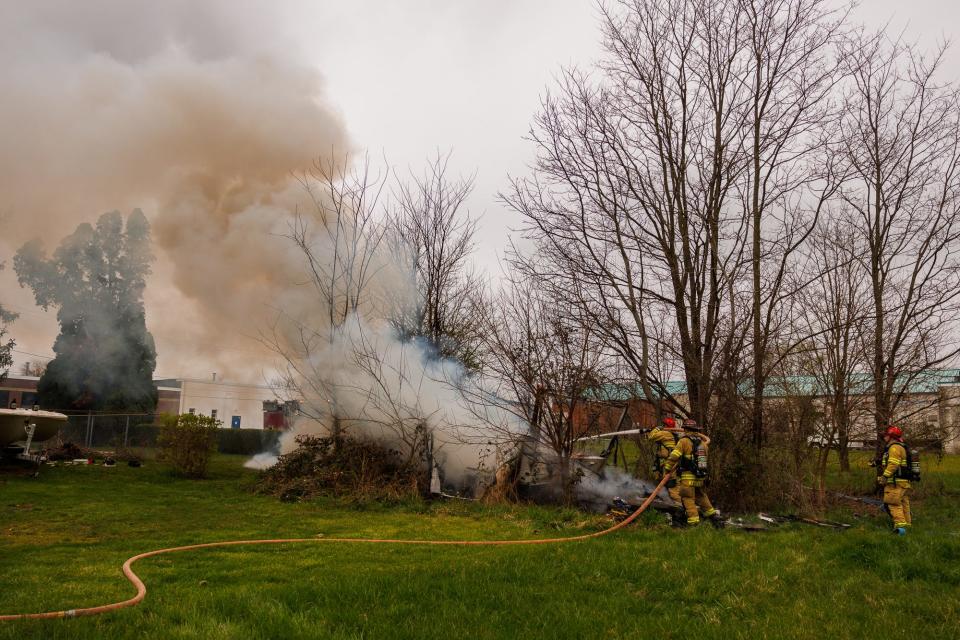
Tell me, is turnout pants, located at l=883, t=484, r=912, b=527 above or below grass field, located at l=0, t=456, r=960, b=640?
above

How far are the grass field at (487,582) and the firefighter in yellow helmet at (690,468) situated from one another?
22.4 inches

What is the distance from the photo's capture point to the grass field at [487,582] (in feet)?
14.9

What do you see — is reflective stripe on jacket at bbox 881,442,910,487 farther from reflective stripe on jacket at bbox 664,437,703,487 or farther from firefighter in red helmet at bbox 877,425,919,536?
reflective stripe on jacket at bbox 664,437,703,487

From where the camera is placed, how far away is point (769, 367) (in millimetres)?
12734

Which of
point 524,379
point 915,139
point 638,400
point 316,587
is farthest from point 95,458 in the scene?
point 915,139

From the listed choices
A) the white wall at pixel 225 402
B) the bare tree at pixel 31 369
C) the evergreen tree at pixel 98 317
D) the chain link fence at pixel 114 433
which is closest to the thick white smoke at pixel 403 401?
the chain link fence at pixel 114 433

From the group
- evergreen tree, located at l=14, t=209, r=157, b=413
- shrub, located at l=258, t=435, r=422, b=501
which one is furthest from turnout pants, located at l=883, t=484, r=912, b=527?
evergreen tree, located at l=14, t=209, r=157, b=413

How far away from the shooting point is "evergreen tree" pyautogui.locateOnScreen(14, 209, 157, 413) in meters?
29.7

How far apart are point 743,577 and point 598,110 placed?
10.1 meters

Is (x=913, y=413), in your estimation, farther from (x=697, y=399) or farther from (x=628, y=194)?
(x=628, y=194)

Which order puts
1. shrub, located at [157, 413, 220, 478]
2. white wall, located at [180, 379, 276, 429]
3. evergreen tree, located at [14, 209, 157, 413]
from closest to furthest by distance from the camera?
shrub, located at [157, 413, 220, 478]
evergreen tree, located at [14, 209, 157, 413]
white wall, located at [180, 379, 276, 429]

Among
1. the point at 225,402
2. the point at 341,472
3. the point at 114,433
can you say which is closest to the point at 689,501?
the point at 341,472

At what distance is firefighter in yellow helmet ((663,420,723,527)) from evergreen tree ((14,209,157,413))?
85.5 ft

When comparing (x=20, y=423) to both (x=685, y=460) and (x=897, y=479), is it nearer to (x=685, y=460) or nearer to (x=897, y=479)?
(x=685, y=460)
